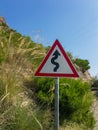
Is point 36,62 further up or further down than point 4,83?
further up

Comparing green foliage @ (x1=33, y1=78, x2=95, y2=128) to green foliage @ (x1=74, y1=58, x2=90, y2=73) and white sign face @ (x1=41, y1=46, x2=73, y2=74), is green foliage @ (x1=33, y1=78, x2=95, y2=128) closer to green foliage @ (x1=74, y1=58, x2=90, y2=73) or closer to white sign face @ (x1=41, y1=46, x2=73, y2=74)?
white sign face @ (x1=41, y1=46, x2=73, y2=74)

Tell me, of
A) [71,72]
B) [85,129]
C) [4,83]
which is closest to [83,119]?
[85,129]

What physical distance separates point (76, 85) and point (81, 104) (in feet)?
3.05

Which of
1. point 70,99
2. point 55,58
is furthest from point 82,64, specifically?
point 55,58

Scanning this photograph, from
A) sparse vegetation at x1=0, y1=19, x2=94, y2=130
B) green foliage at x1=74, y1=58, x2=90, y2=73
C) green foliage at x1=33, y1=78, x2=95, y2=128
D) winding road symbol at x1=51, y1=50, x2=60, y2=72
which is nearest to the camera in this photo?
winding road symbol at x1=51, y1=50, x2=60, y2=72

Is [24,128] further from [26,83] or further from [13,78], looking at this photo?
[26,83]

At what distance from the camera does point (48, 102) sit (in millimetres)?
9547

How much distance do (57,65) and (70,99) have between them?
314 cm

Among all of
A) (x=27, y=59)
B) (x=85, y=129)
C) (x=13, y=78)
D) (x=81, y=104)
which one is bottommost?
(x=85, y=129)

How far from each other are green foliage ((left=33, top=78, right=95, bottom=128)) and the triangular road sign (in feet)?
7.99

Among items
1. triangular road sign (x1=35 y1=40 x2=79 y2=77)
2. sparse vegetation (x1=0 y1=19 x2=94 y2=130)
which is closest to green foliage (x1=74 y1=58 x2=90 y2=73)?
sparse vegetation (x1=0 y1=19 x2=94 y2=130)

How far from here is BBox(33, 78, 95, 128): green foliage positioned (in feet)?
32.2

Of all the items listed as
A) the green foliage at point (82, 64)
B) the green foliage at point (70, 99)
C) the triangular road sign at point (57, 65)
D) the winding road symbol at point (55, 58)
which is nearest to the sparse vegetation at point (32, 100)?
the green foliage at point (70, 99)

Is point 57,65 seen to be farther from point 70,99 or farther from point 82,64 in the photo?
point 82,64
